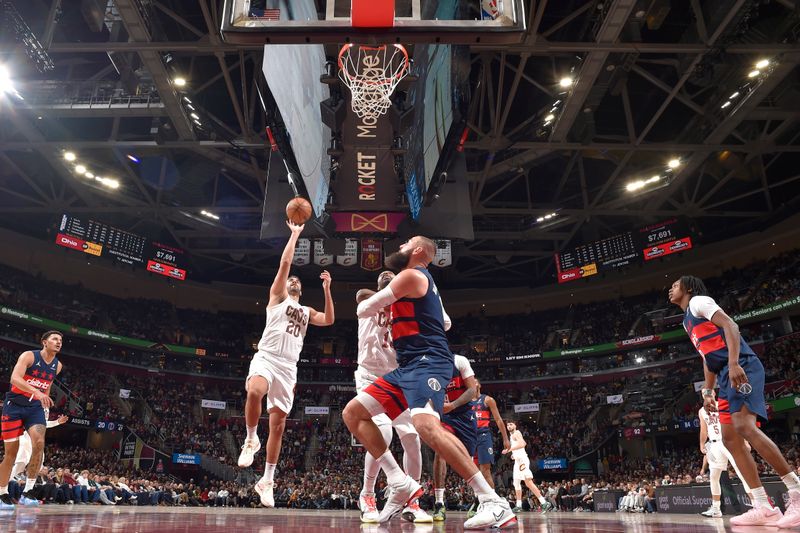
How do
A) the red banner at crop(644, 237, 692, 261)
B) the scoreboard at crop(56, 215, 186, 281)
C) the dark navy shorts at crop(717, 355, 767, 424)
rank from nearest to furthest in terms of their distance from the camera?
the dark navy shorts at crop(717, 355, 767, 424)
the scoreboard at crop(56, 215, 186, 281)
the red banner at crop(644, 237, 692, 261)

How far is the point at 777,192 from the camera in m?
25.9

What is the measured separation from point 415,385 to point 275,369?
256 centimetres

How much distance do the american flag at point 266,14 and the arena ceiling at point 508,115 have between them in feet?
24.9

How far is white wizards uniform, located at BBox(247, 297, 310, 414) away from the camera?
607 centimetres

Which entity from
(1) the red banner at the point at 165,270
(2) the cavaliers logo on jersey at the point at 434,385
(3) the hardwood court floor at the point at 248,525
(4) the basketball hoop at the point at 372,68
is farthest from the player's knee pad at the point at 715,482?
(1) the red banner at the point at 165,270

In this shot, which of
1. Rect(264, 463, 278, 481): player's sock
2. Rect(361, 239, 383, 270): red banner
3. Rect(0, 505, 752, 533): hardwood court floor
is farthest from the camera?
Rect(361, 239, 383, 270): red banner

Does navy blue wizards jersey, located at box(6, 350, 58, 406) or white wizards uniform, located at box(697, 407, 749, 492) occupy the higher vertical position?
navy blue wizards jersey, located at box(6, 350, 58, 406)

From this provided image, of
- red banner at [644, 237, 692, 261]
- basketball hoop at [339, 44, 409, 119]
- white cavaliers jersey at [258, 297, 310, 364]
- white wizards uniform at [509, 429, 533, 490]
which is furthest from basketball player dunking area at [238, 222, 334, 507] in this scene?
red banner at [644, 237, 692, 261]

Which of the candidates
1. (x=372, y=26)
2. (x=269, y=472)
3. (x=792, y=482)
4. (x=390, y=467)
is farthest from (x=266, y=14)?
(x=792, y=482)

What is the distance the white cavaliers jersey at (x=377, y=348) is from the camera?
584 cm

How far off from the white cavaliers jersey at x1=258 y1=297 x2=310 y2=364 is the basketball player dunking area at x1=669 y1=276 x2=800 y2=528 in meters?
3.88

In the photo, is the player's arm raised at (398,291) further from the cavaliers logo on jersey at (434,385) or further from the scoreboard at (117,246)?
the scoreboard at (117,246)

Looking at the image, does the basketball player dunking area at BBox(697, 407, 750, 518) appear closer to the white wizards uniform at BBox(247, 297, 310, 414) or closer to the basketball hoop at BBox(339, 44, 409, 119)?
the white wizards uniform at BBox(247, 297, 310, 414)

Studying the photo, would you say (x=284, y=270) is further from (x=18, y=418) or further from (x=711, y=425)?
(x=711, y=425)
